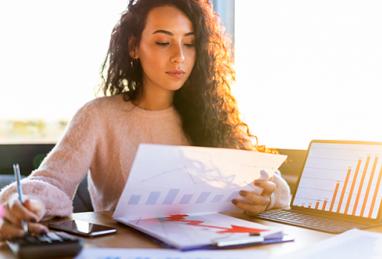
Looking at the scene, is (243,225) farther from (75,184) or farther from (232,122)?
(232,122)

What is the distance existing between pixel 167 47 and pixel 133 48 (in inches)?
7.4

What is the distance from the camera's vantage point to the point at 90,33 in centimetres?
233

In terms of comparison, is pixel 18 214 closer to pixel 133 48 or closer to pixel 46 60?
pixel 133 48

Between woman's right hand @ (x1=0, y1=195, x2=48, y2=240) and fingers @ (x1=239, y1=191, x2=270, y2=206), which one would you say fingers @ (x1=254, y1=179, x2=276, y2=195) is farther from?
woman's right hand @ (x1=0, y1=195, x2=48, y2=240)

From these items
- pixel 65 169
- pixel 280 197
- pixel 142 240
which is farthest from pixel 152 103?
pixel 142 240

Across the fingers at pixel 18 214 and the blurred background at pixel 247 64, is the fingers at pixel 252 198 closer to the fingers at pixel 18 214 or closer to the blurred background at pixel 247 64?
the fingers at pixel 18 214

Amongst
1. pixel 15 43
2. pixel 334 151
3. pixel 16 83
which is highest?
pixel 15 43

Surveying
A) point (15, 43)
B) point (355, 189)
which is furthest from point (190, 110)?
point (15, 43)

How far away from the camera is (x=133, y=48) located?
61.6 inches

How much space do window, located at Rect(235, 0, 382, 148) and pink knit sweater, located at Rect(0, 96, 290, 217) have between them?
0.67 meters

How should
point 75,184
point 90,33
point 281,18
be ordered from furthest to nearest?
point 90,33
point 281,18
point 75,184

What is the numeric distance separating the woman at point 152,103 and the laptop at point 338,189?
0.26 ft

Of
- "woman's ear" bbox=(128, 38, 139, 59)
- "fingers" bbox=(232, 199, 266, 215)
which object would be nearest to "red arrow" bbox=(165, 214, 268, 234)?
"fingers" bbox=(232, 199, 266, 215)

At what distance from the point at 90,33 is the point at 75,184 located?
1230 mm
